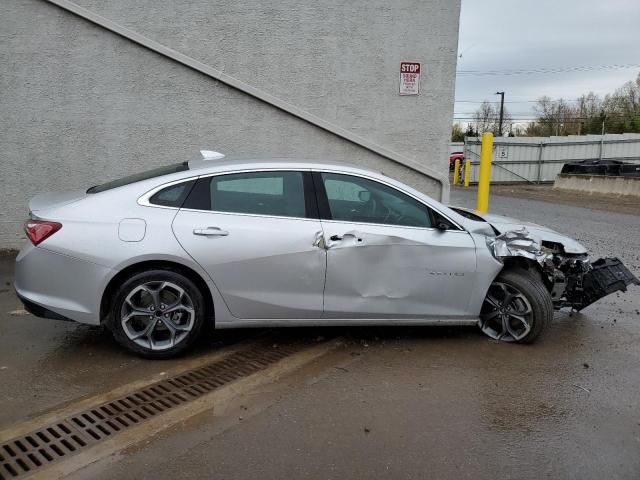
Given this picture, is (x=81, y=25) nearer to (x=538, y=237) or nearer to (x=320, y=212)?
(x=320, y=212)

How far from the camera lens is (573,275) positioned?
500 cm

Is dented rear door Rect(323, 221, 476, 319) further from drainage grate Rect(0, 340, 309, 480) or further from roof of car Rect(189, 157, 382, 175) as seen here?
drainage grate Rect(0, 340, 309, 480)

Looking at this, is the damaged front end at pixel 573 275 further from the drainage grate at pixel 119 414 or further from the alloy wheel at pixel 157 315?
the alloy wheel at pixel 157 315

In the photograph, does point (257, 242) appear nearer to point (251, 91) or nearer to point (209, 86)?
point (251, 91)

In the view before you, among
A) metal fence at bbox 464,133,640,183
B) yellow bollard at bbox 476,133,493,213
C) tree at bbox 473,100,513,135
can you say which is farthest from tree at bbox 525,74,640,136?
yellow bollard at bbox 476,133,493,213

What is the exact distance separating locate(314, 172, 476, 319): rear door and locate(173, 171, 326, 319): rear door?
0.15 m

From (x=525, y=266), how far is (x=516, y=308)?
1.35 feet

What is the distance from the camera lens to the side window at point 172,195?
13.7 ft

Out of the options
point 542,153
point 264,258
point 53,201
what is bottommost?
point 264,258

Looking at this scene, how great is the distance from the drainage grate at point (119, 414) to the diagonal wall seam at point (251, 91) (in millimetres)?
4102

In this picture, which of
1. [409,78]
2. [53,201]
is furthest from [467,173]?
[53,201]

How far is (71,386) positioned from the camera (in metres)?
3.76

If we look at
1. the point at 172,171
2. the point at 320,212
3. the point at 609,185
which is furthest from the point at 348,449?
the point at 609,185

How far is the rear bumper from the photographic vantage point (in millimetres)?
3947
